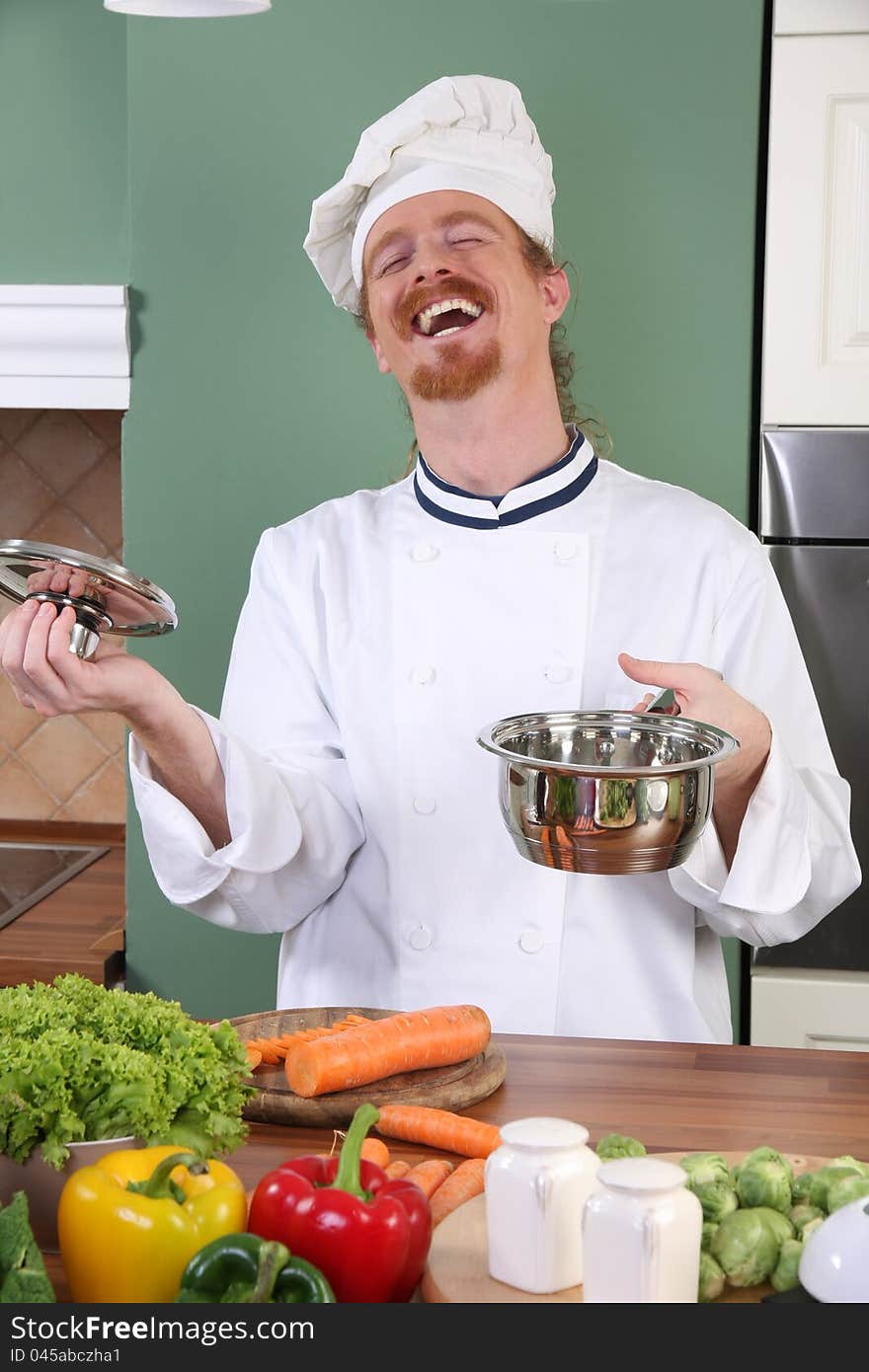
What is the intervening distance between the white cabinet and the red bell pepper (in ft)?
4.48

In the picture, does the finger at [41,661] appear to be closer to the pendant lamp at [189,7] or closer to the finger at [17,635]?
the finger at [17,635]

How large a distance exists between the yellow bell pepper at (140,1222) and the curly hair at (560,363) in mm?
1322

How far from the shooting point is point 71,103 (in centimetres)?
229

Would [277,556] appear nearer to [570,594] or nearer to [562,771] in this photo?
[570,594]

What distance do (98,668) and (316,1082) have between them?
460mm

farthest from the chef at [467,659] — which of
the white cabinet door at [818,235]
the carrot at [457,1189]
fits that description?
the carrot at [457,1189]

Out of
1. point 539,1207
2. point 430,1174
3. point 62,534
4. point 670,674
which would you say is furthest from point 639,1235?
point 62,534

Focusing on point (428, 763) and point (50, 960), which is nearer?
point (428, 763)

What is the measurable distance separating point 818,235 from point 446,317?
0.62 m

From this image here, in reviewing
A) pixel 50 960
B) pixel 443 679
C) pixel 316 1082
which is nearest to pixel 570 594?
pixel 443 679

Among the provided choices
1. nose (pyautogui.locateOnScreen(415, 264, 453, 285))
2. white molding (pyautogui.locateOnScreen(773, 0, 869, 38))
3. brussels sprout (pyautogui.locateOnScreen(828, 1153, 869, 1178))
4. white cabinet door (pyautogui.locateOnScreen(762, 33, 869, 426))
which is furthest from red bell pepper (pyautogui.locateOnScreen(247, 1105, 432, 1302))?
white molding (pyautogui.locateOnScreen(773, 0, 869, 38))

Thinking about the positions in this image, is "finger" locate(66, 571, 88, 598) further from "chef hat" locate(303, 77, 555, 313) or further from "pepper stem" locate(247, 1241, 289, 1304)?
"chef hat" locate(303, 77, 555, 313)

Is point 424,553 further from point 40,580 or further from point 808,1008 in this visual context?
point 808,1008

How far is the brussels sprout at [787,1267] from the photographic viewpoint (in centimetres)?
87
